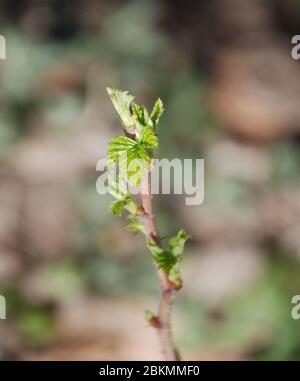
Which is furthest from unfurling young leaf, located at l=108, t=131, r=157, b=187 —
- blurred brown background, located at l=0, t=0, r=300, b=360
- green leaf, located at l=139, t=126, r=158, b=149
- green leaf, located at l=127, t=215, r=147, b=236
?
blurred brown background, located at l=0, t=0, r=300, b=360

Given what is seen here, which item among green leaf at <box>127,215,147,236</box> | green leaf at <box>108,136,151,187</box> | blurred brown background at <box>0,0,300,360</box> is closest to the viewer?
green leaf at <box>108,136,151,187</box>

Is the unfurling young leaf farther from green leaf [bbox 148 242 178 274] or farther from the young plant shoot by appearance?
green leaf [bbox 148 242 178 274]

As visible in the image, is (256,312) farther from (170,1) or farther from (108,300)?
(170,1)

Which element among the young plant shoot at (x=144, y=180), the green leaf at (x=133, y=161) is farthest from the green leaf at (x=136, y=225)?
the green leaf at (x=133, y=161)

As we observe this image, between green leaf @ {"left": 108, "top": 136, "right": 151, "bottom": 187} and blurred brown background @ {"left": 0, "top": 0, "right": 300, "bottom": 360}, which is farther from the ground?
blurred brown background @ {"left": 0, "top": 0, "right": 300, "bottom": 360}

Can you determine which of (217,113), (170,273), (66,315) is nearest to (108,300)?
(66,315)

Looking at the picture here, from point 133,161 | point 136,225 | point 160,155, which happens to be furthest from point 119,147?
point 160,155

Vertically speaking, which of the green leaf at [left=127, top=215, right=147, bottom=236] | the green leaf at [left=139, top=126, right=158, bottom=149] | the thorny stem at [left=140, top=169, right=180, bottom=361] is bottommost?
the thorny stem at [left=140, top=169, right=180, bottom=361]
